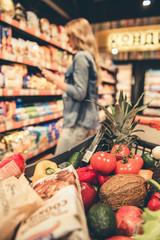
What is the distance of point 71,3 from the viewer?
4.53m

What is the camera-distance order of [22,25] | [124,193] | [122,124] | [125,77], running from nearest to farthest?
[124,193] → [122,124] → [22,25] → [125,77]

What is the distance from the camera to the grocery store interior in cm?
229

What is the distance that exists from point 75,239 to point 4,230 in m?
0.20

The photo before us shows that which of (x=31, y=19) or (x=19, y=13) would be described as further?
(x=31, y=19)

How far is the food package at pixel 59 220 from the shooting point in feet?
1.40

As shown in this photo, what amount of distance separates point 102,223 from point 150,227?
14 cm

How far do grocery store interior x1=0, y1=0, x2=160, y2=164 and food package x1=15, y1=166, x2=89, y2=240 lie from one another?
0.75 meters

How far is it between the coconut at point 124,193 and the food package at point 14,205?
0.28 m

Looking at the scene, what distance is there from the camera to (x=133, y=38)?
4.59 m

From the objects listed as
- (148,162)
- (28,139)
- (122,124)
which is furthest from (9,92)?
(148,162)

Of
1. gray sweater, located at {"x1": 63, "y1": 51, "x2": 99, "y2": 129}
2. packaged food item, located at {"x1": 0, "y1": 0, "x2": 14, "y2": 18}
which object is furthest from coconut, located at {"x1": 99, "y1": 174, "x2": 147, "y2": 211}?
packaged food item, located at {"x1": 0, "y1": 0, "x2": 14, "y2": 18}

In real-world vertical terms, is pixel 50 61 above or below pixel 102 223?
above

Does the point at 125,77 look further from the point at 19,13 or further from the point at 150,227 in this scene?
the point at 150,227

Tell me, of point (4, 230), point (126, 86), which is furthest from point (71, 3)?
point (4, 230)
